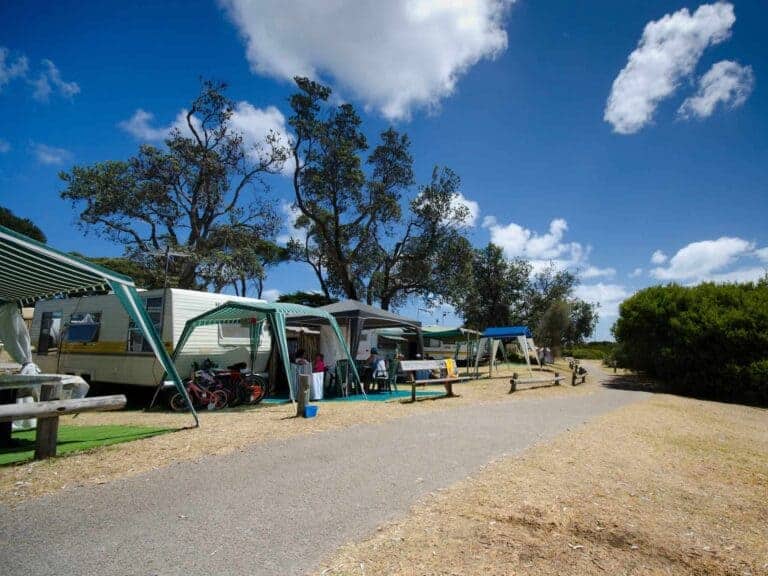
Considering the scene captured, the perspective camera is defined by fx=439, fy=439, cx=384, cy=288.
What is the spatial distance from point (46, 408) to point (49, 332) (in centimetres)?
891

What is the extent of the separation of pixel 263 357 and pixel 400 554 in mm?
10425

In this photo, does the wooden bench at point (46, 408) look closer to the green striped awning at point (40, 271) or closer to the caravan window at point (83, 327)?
the green striped awning at point (40, 271)

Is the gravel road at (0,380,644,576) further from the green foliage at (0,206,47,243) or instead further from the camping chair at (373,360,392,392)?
the green foliage at (0,206,47,243)

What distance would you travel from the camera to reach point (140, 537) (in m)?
3.39

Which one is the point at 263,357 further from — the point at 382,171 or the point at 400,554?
the point at 382,171

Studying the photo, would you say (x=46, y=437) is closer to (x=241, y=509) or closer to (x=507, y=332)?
(x=241, y=509)

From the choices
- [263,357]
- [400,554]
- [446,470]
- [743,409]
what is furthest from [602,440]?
[743,409]

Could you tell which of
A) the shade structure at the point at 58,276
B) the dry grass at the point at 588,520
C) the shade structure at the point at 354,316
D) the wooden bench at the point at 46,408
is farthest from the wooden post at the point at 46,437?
the shade structure at the point at 354,316

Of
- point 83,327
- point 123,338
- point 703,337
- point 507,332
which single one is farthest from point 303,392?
point 703,337

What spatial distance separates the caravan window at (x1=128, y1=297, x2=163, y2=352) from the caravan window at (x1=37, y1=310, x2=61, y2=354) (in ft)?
10.7

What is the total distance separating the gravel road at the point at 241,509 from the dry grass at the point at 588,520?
0.36 metres

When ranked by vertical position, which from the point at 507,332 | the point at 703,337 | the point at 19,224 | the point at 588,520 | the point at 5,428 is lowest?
the point at 588,520

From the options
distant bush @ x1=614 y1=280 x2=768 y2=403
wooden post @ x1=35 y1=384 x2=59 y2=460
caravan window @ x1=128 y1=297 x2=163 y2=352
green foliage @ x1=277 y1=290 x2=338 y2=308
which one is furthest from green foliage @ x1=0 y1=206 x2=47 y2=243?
distant bush @ x1=614 y1=280 x2=768 y2=403

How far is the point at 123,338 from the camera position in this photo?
10.8m
